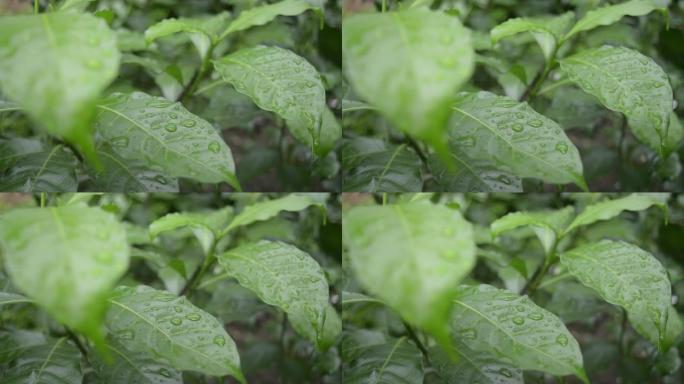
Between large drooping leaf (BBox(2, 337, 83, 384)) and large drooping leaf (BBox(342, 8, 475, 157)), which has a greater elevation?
large drooping leaf (BBox(342, 8, 475, 157))

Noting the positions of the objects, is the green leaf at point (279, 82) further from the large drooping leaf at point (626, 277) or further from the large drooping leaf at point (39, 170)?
the large drooping leaf at point (626, 277)

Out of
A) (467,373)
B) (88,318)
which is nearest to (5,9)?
(88,318)

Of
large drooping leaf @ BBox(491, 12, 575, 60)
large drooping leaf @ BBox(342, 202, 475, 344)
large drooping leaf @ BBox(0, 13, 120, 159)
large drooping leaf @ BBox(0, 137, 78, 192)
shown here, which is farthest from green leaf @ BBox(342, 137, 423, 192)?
large drooping leaf @ BBox(0, 13, 120, 159)

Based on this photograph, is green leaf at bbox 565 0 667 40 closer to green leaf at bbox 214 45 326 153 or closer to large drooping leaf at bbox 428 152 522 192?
large drooping leaf at bbox 428 152 522 192

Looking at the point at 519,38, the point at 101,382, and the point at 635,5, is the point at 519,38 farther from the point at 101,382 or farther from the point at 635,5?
the point at 101,382

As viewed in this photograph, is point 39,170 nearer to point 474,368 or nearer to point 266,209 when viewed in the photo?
point 266,209

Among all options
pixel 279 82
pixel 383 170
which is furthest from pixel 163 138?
pixel 383 170
